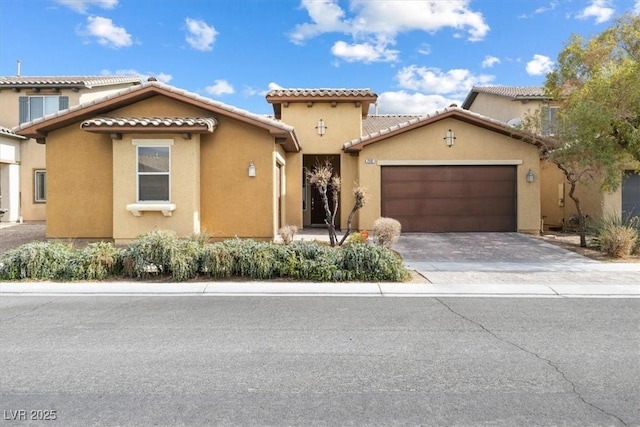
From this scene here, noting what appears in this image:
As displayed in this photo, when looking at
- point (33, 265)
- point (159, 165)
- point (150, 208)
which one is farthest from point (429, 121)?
point (33, 265)

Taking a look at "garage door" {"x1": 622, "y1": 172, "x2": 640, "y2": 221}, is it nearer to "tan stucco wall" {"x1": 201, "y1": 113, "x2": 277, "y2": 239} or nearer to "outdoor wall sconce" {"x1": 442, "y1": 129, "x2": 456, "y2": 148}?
"outdoor wall sconce" {"x1": 442, "y1": 129, "x2": 456, "y2": 148}

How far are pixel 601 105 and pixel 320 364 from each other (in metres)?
10.8

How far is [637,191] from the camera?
1633 cm

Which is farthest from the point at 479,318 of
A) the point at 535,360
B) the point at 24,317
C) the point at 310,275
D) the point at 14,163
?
the point at 14,163

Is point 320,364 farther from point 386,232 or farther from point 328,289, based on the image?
point 386,232

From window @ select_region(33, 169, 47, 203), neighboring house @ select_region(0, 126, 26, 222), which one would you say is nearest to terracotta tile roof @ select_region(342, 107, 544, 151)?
window @ select_region(33, 169, 47, 203)

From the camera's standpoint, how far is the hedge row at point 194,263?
347 inches

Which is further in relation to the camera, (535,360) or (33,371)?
(535,360)

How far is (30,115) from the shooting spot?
20.7m

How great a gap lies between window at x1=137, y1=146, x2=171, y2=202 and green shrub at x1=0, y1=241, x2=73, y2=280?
3794 millimetres

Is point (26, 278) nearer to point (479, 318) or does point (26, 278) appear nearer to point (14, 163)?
point (479, 318)

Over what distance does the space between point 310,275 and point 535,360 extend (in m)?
5.03

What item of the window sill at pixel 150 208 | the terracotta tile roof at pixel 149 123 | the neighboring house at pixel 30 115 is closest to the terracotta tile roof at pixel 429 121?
the terracotta tile roof at pixel 149 123

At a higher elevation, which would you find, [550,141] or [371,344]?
[550,141]
